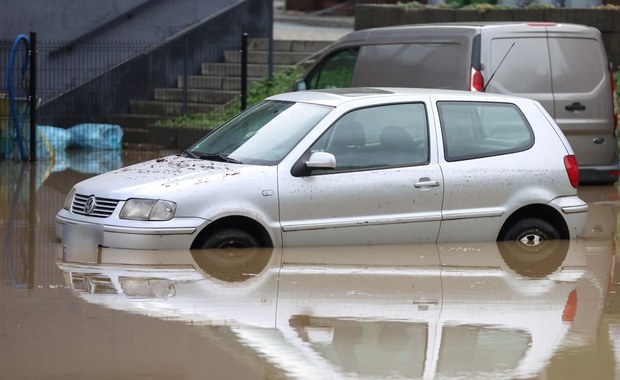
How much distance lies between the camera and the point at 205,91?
2194 centimetres

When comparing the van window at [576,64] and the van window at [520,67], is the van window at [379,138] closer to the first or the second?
the van window at [520,67]

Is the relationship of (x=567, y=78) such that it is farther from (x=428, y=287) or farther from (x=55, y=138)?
(x=55, y=138)

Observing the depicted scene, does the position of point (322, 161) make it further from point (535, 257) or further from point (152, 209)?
point (535, 257)

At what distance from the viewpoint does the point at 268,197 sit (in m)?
10.2

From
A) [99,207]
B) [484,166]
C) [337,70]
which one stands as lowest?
[99,207]

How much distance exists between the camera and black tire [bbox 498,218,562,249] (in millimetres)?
11117

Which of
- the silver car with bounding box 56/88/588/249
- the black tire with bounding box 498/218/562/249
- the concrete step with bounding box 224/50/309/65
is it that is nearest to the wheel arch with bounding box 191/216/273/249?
the silver car with bounding box 56/88/588/249

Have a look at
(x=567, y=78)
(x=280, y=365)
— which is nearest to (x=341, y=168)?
(x=280, y=365)

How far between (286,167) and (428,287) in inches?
62.1

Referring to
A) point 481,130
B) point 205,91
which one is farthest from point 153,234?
point 205,91

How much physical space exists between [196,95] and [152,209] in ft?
40.0

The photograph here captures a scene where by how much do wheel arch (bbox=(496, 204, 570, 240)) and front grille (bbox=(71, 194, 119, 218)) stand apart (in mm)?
3249

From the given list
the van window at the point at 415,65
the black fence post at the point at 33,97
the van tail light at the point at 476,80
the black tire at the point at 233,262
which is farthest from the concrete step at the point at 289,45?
the black tire at the point at 233,262

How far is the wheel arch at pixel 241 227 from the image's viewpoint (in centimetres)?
1005
